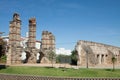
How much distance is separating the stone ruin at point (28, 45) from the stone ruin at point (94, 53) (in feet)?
32.1

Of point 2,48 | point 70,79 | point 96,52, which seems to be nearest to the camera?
point 70,79

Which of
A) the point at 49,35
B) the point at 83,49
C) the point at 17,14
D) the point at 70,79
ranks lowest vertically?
the point at 70,79

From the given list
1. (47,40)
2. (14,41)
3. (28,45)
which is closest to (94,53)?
(47,40)

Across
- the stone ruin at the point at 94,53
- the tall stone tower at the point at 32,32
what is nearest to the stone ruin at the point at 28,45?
the tall stone tower at the point at 32,32

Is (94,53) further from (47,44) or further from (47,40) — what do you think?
(47,40)

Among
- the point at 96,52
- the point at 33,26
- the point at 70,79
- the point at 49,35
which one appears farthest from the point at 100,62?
the point at 70,79

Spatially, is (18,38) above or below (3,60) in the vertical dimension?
above

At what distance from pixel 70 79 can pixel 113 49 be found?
3487cm

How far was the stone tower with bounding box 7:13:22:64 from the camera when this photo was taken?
43.0 meters

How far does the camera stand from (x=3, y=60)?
46.9 m

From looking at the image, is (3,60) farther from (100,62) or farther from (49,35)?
(100,62)

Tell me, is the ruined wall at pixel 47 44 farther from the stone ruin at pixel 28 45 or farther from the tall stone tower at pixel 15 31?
the tall stone tower at pixel 15 31

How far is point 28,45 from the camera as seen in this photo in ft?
158

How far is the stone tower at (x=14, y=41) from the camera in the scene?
43.0m
